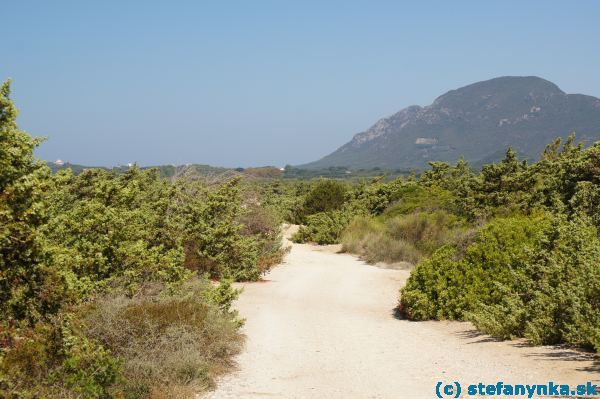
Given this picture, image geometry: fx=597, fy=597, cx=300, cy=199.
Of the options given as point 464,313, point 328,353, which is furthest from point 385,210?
point 328,353

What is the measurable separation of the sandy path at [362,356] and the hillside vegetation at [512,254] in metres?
0.47

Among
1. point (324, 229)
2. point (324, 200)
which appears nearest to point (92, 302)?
point (324, 229)

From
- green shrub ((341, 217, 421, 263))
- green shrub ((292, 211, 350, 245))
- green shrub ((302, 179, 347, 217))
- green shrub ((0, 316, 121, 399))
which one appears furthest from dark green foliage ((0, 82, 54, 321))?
green shrub ((302, 179, 347, 217))

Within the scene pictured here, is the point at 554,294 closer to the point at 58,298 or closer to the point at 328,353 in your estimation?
the point at 328,353

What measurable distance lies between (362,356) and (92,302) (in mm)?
4213

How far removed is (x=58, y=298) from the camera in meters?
6.14

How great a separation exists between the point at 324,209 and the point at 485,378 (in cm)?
3476

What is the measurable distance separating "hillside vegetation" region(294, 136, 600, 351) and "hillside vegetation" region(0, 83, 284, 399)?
484 centimetres

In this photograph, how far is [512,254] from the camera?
12.4 metres

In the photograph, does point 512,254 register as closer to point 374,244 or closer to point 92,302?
point 92,302

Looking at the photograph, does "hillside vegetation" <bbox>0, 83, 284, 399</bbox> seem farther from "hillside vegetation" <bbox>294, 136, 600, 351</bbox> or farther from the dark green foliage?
"hillside vegetation" <bbox>294, 136, 600, 351</bbox>

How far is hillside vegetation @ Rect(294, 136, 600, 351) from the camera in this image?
30.0 ft

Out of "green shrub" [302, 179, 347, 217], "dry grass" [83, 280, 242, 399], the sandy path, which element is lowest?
the sandy path

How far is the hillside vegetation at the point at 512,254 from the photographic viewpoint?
9133 mm
